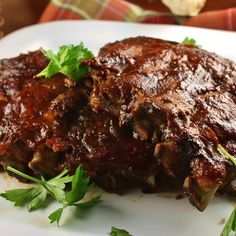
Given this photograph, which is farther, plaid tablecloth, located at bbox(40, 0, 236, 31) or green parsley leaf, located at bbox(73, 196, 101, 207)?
plaid tablecloth, located at bbox(40, 0, 236, 31)

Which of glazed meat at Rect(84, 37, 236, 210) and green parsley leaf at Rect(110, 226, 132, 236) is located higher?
glazed meat at Rect(84, 37, 236, 210)

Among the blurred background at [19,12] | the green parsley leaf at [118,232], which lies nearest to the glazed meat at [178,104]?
the green parsley leaf at [118,232]

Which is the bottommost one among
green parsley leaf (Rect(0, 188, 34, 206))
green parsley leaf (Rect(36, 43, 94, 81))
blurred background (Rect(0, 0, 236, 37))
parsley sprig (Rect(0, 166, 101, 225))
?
blurred background (Rect(0, 0, 236, 37))

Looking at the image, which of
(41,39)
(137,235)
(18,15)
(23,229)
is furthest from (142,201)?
(18,15)

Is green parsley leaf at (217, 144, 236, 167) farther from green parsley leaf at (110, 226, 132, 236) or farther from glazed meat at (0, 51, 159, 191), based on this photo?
green parsley leaf at (110, 226, 132, 236)

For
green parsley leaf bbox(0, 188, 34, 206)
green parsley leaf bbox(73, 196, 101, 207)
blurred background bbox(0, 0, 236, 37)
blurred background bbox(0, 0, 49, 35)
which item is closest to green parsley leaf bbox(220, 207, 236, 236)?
green parsley leaf bbox(73, 196, 101, 207)

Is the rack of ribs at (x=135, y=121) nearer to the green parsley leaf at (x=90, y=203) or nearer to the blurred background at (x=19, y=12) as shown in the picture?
the green parsley leaf at (x=90, y=203)

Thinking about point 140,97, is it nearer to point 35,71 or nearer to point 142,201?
point 142,201

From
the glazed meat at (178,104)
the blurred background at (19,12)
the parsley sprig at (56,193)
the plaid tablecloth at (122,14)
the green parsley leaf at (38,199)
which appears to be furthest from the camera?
the blurred background at (19,12)
